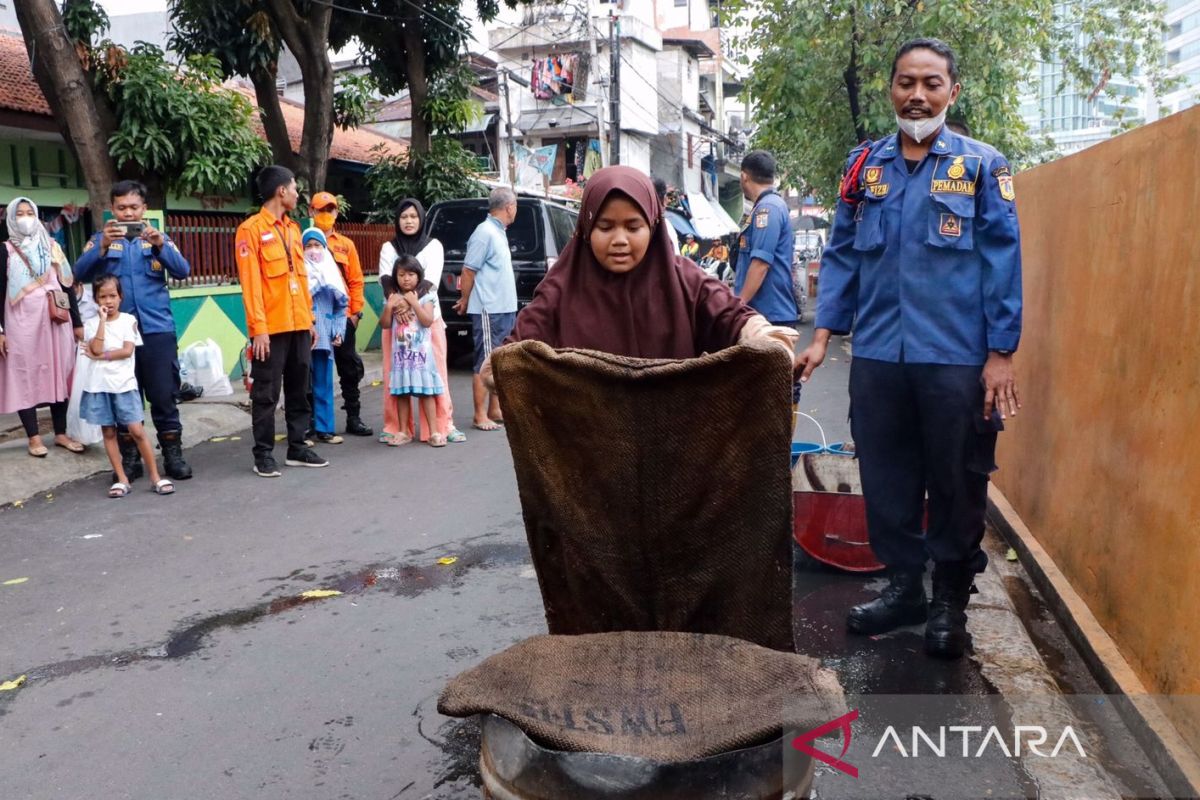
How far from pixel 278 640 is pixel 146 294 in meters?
3.44

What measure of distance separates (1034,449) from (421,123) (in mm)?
12878

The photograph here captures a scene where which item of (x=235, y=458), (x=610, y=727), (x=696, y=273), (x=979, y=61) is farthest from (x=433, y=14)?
(x=610, y=727)

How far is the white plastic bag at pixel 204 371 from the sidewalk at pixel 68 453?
0.15m

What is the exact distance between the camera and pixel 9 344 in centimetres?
705

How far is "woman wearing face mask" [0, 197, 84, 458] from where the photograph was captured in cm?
703

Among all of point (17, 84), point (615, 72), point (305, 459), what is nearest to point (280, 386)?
point (305, 459)

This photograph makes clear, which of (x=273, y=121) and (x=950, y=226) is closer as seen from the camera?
(x=950, y=226)

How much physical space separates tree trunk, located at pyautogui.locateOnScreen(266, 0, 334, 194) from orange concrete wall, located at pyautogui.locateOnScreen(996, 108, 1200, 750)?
984cm

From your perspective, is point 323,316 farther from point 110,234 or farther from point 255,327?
point 110,234

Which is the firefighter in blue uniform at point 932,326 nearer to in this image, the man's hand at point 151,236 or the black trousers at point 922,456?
the black trousers at point 922,456

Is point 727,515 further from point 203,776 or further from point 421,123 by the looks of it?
point 421,123

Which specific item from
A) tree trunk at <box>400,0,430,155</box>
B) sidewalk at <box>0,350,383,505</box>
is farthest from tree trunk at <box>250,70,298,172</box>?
sidewalk at <box>0,350,383,505</box>

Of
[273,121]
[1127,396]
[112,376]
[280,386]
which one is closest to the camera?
[1127,396]

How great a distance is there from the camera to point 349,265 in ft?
27.1
